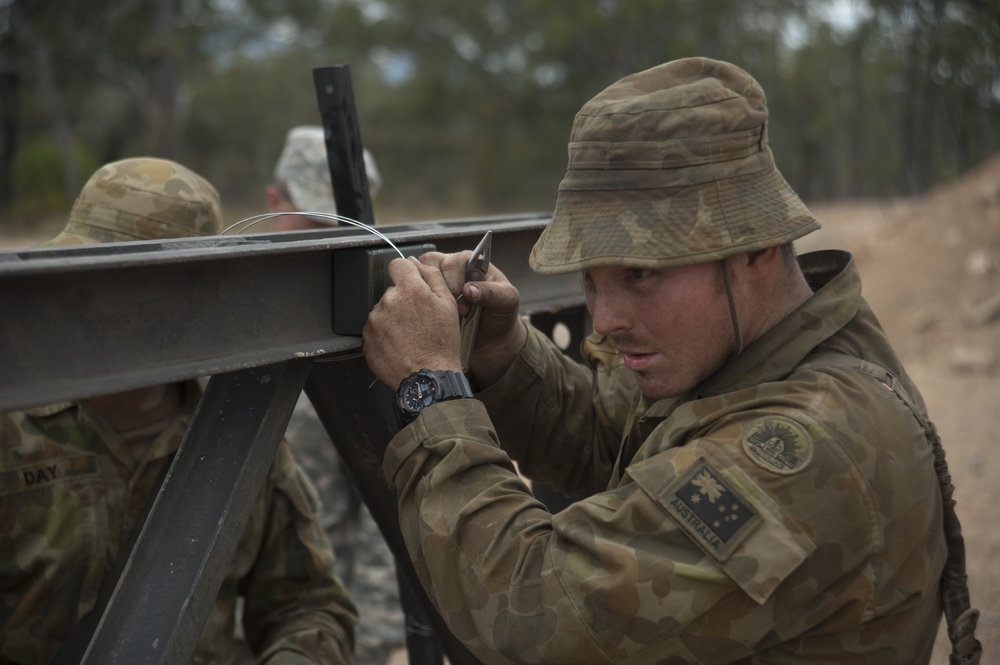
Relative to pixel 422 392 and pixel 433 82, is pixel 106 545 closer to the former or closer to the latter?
pixel 422 392

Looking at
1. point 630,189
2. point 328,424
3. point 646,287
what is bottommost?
point 328,424

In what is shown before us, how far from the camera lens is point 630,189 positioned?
213 centimetres

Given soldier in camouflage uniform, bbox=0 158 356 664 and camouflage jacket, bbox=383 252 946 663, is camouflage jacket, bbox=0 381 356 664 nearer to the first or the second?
soldier in camouflage uniform, bbox=0 158 356 664

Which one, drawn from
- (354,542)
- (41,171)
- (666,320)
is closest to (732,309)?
(666,320)

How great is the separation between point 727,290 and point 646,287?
16 centimetres

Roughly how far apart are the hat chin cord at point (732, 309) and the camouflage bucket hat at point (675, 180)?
0.08m

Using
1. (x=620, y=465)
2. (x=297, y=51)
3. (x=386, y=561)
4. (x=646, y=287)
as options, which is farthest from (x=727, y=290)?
(x=297, y=51)

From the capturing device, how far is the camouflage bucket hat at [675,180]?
207 centimetres

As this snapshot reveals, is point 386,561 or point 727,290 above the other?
point 727,290

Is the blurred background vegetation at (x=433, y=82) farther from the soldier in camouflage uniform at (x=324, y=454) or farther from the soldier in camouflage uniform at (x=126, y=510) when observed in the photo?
the soldier in camouflage uniform at (x=126, y=510)

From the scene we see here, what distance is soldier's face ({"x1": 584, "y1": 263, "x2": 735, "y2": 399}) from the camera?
2.14 m

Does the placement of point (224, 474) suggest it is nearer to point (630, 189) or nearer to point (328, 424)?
point (328, 424)

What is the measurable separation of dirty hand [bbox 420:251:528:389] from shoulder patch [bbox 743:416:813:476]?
2.21 feet

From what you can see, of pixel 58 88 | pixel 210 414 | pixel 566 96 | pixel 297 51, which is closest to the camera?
pixel 210 414
